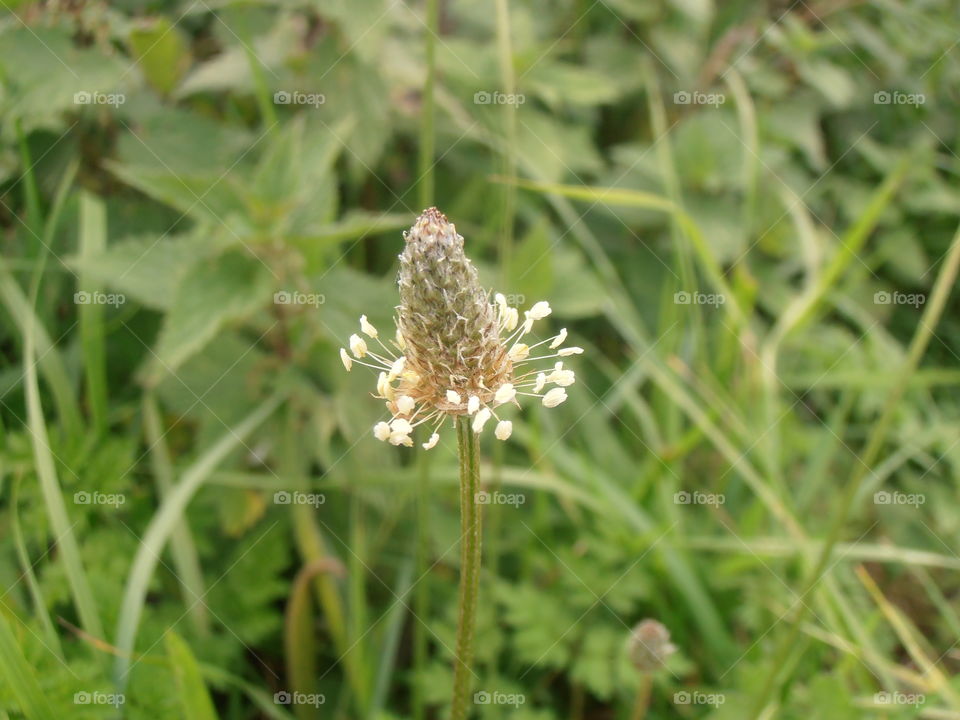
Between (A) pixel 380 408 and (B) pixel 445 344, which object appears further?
(A) pixel 380 408

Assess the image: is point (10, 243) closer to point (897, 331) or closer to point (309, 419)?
point (309, 419)

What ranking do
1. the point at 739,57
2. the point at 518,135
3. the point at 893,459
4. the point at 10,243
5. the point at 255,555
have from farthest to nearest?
1. the point at 739,57
2. the point at 518,135
3. the point at 10,243
4. the point at 893,459
5. the point at 255,555

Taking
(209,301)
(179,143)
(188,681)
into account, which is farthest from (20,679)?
(179,143)

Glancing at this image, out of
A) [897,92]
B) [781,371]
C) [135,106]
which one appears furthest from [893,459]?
[135,106]

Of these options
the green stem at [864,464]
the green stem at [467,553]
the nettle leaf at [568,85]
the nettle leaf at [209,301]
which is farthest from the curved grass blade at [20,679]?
the nettle leaf at [568,85]

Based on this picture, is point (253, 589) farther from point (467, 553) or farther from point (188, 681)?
point (467, 553)
